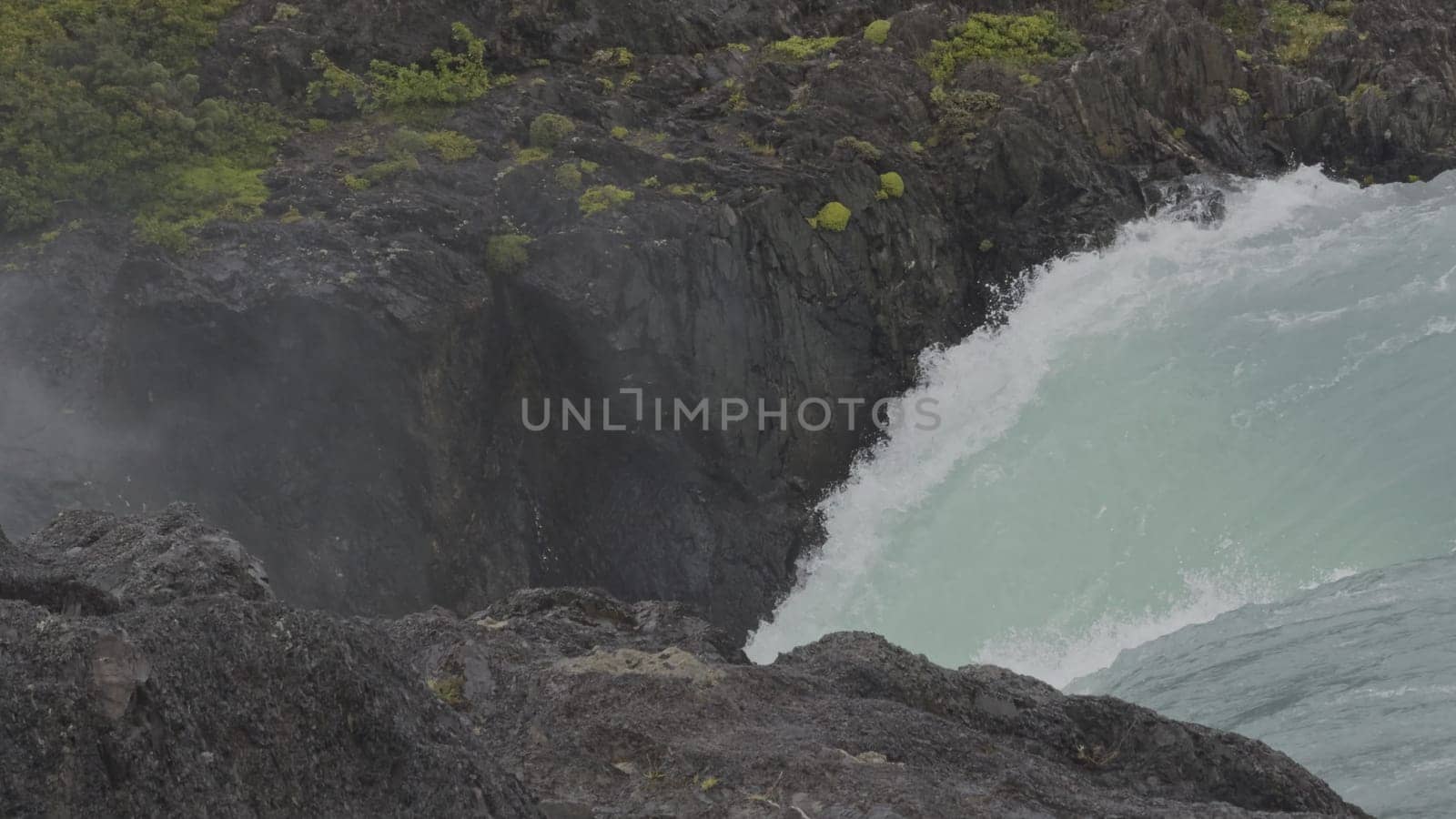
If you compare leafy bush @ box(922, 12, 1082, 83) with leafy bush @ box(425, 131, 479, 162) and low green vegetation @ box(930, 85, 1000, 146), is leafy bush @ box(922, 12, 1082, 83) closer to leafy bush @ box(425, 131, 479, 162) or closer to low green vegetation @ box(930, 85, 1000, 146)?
low green vegetation @ box(930, 85, 1000, 146)

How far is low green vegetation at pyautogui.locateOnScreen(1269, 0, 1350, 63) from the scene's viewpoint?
2769 centimetres

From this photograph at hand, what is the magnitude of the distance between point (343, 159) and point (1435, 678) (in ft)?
61.5

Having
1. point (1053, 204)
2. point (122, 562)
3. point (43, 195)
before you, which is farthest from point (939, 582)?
point (43, 195)

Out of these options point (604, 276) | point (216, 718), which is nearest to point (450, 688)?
point (216, 718)

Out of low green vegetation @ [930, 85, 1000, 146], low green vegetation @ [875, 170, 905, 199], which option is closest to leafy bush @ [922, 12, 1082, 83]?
low green vegetation @ [930, 85, 1000, 146]

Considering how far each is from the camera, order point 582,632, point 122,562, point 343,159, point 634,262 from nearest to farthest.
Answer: point 122,562 → point 582,632 → point 634,262 → point 343,159

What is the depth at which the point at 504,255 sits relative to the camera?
64.4 ft

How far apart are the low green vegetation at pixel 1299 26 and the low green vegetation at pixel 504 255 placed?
64.1ft

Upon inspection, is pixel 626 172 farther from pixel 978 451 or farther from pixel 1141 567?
pixel 1141 567

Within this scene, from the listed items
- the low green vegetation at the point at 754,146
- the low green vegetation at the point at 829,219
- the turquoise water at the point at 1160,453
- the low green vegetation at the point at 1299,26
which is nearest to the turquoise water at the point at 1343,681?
the turquoise water at the point at 1160,453

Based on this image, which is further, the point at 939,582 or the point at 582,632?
the point at 939,582

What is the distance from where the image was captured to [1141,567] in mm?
17000

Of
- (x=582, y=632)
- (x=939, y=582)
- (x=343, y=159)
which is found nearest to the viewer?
(x=582, y=632)

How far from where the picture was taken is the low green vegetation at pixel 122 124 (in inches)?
744
